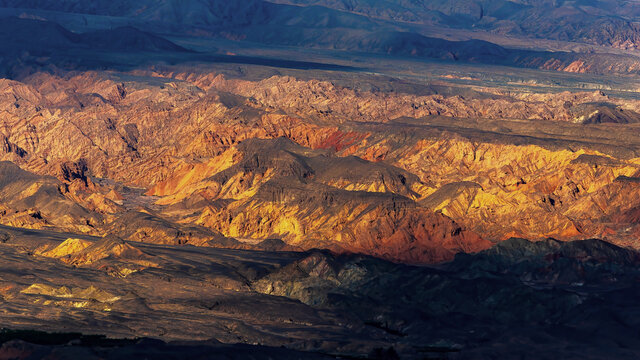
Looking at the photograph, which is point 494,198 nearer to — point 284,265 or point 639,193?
point 639,193

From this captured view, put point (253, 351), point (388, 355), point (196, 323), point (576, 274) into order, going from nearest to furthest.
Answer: point (253, 351) → point (388, 355) → point (196, 323) → point (576, 274)

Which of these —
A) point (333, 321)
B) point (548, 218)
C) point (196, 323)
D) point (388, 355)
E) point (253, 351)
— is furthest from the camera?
point (548, 218)

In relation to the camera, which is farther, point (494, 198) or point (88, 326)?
point (494, 198)

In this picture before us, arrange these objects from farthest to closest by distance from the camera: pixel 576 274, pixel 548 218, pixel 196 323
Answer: pixel 548 218 < pixel 576 274 < pixel 196 323

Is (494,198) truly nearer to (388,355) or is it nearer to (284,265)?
(284,265)

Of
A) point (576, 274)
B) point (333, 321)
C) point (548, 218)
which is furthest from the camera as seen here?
point (548, 218)

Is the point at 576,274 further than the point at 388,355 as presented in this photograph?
Yes

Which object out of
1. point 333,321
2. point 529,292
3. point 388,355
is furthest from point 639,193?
point 388,355

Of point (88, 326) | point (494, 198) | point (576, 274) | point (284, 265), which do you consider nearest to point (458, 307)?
point (576, 274)
